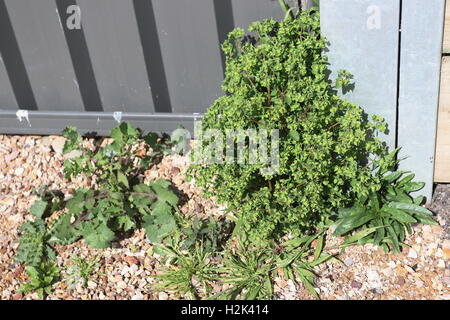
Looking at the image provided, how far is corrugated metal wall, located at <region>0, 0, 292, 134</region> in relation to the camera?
4.08 m

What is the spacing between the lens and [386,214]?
3766 millimetres

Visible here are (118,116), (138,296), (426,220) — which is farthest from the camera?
(118,116)

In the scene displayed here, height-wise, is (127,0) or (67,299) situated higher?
(127,0)

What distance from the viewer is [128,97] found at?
448 cm

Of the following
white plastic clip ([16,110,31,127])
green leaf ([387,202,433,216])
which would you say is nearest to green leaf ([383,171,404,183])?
green leaf ([387,202,433,216])

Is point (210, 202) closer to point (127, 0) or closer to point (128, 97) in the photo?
point (128, 97)

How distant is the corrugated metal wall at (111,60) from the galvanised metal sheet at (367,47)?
1.55 feet

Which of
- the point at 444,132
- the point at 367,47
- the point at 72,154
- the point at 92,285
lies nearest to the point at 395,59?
the point at 367,47

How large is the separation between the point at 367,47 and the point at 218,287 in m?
1.39

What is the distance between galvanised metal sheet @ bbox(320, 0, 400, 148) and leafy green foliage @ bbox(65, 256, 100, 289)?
1577 millimetres

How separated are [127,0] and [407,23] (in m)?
1.53

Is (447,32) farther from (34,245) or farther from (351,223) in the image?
(34,245)

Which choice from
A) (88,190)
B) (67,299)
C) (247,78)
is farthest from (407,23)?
(67,299)

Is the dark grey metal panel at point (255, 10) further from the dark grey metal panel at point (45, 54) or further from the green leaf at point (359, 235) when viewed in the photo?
the green leaf at point (359, 235)
